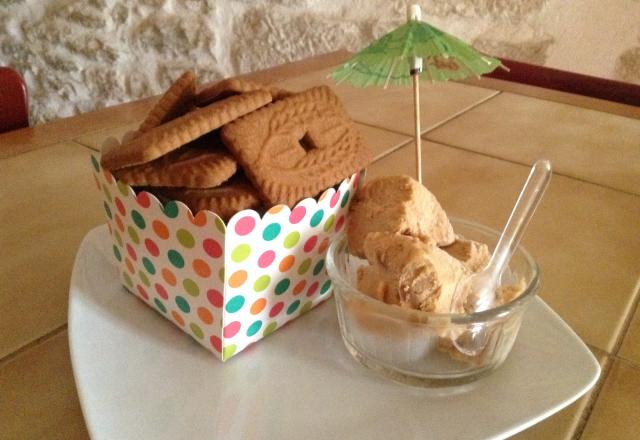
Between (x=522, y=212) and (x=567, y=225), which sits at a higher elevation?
(x=522, y=212)

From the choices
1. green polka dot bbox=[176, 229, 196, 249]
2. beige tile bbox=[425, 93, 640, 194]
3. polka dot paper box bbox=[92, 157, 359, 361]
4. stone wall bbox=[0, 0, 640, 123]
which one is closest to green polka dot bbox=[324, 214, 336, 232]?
polka dot paper box bbox=[92, 157, 359, 361]

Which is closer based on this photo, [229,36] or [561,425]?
[561,425]

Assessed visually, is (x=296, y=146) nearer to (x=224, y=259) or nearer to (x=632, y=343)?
(x=224, y=259)

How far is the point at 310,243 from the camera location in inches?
16.8

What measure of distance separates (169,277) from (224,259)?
67 millimetres

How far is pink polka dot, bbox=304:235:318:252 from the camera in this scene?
1.39ft

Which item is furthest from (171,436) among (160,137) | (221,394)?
(160,137)

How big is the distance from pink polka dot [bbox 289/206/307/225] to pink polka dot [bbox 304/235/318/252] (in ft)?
0.09

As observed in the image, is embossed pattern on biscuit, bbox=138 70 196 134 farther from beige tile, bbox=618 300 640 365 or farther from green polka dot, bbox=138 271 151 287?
beige tile, bbox=618 300 640 365

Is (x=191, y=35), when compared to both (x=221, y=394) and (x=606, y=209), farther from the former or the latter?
(x=221, y=394)

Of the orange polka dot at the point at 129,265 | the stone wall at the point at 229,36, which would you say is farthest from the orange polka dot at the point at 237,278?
the stone wall at the point at 229,36

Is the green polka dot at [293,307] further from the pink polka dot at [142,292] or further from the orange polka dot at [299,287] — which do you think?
the pink polka dot at [142,292]

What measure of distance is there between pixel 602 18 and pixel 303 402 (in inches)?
56.8

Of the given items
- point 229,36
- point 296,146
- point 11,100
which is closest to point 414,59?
point 296,146
